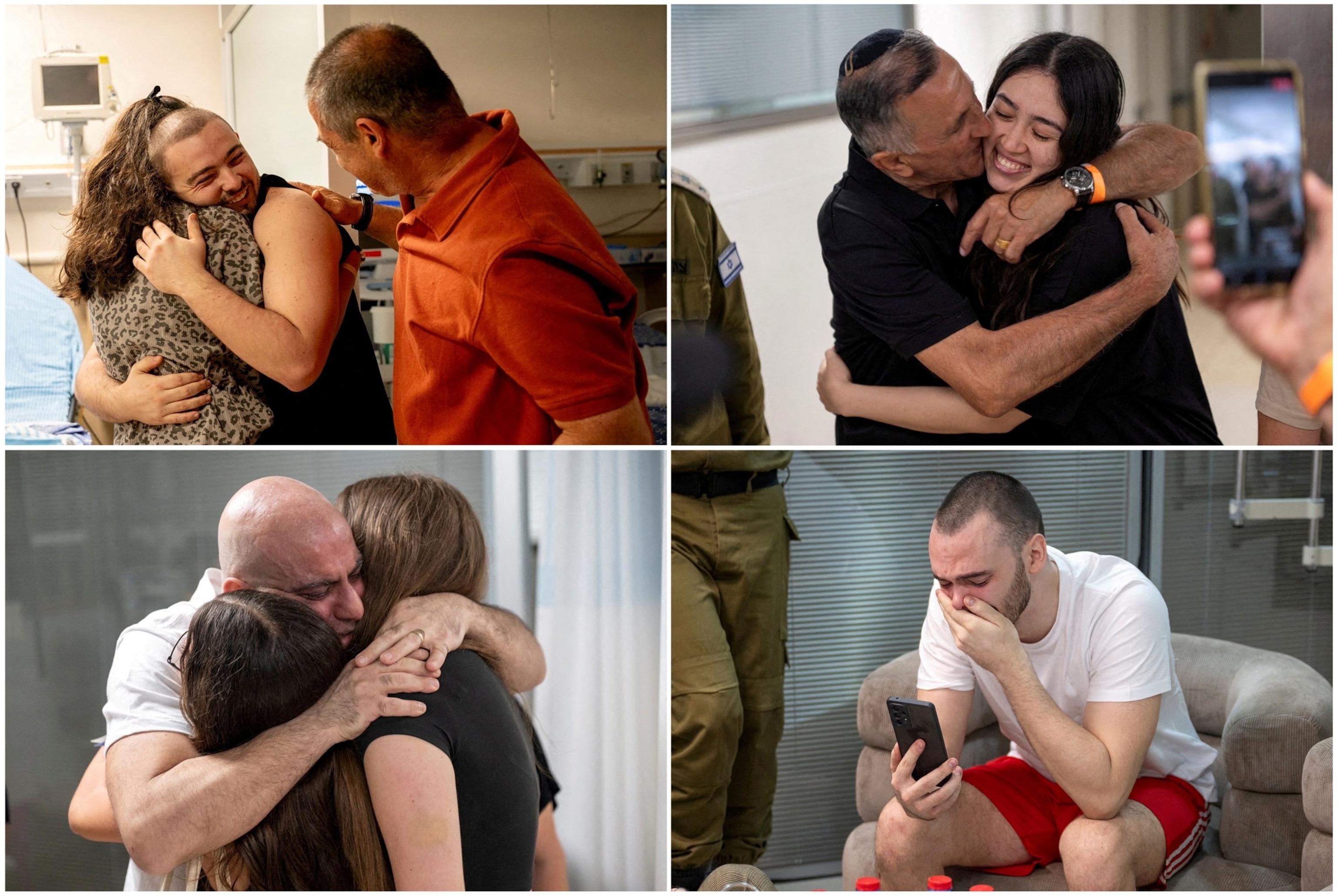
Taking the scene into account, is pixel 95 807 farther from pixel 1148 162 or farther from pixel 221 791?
pixel 1148 162

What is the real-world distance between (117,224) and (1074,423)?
160cm

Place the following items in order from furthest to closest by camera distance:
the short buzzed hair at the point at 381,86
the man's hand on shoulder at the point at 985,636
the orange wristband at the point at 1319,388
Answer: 1. the man's hand on shoulder at the point at 985,636
2. the short buzzed hair at the point at 381,86
3. the orange wristband at the point at 1319,388

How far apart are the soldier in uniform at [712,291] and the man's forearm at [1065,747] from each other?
63 centimetres

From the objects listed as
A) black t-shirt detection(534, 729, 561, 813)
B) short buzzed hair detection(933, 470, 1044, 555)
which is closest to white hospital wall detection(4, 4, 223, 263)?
black t-shirt detection(534, 729, 561, 813)

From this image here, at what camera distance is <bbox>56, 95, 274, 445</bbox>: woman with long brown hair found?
177 cm

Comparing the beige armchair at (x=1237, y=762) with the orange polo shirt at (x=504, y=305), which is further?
the beige armchair at (x=1237, y=762)

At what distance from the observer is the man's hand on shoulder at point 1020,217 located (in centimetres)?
176

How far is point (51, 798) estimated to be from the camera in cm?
185

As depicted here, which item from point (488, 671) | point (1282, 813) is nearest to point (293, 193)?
point (488, 671)

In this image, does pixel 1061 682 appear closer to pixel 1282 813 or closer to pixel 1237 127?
pixel 1282 813

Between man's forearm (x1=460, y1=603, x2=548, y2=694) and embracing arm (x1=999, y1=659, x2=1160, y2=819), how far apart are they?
79 cm

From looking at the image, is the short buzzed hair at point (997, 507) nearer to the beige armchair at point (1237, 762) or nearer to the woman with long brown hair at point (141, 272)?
the beige armchair at point (1237, 762)

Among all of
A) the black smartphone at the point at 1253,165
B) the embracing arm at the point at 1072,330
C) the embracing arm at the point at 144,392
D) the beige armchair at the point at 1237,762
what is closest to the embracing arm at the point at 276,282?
the embracing arm at the point at 144,392

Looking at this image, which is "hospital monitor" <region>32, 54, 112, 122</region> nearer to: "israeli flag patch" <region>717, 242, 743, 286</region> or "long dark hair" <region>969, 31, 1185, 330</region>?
"israeli flag patch" <region>717, 242, 743, 286</region>
